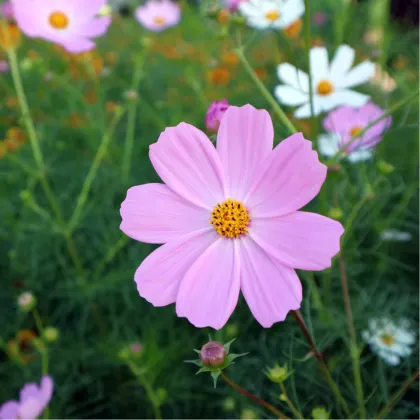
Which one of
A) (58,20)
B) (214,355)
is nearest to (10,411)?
(214,355)

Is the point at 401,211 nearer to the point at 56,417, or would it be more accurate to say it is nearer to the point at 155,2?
the point at 56,417

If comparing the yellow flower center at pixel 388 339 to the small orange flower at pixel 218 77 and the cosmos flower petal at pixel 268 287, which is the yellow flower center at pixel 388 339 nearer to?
the cosmos flower petal at pixel 268 287

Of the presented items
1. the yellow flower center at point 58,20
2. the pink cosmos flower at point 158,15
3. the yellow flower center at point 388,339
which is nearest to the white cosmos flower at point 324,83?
the yellow flower center at point 388,339

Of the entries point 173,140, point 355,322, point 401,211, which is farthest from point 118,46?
point 173,140

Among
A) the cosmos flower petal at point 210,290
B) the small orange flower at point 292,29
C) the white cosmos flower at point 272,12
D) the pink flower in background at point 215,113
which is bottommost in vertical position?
the cosmos flower petal at point 210,290

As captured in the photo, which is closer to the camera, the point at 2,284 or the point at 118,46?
the point at 2,284

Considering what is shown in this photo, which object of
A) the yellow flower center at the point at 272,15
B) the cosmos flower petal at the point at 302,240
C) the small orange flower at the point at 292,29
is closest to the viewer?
the cosmos flower petal at the point at 302,240

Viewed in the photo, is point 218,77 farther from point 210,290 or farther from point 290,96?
point 210,290

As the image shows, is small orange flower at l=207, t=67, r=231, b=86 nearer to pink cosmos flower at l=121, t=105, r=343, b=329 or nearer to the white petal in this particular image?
the white petal
